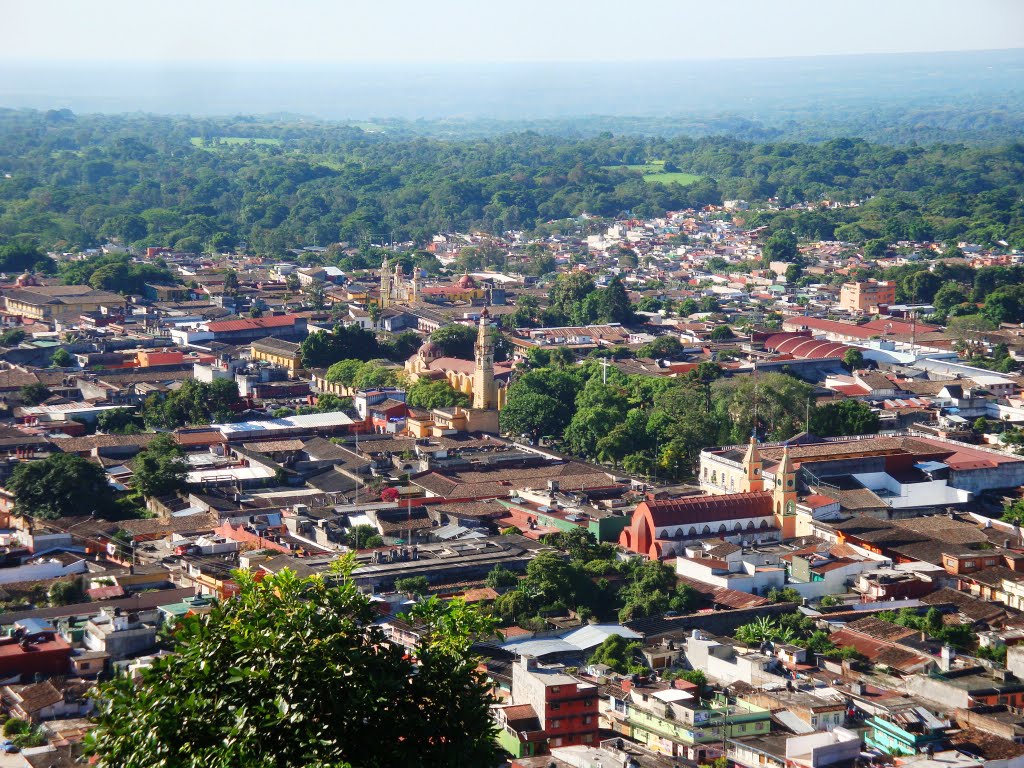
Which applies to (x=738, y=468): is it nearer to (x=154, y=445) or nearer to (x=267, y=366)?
(x=154, y=445)

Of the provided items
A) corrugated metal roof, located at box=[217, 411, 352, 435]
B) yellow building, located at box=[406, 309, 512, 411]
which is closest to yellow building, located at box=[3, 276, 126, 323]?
yellow building, located at box=[406, 309, 512, 411]

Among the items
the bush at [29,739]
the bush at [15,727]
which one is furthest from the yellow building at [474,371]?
the bush at [29,739]

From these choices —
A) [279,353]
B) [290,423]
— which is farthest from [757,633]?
[279,353]

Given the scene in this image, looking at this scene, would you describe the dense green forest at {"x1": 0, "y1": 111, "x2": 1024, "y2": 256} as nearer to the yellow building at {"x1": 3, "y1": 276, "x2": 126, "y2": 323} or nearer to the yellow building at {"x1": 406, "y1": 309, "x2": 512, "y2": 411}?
the yellow building at {"x1": 3, "y1": 276, "x2": 126, "y2": 323}

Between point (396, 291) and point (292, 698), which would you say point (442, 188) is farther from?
point (292, 698)

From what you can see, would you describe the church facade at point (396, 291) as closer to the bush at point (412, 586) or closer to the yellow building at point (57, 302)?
the yellow building at point (57, 302)
